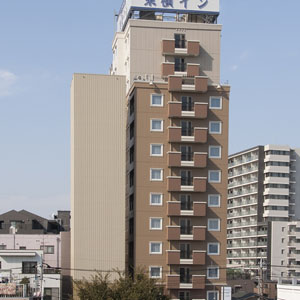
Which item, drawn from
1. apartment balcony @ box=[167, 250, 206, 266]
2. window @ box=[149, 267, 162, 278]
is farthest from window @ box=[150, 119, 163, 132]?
window @ box=[149, 267, 162, 278]

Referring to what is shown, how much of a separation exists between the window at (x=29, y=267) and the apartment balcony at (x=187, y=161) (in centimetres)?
2194

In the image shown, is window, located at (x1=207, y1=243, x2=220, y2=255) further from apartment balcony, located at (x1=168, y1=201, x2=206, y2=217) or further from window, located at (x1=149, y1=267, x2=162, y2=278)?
window, located at (x1=149, y1=267, x2=162, y2=278)

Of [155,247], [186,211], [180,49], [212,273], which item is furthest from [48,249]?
[180,49]

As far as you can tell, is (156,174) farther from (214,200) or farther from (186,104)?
(186,104)

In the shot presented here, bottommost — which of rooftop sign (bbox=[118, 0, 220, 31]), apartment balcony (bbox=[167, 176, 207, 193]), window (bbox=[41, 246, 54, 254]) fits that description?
window (bbox=[41, 246, 54, 254])

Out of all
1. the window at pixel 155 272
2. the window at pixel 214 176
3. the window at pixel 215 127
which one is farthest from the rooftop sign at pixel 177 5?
the window at pixel 155 272

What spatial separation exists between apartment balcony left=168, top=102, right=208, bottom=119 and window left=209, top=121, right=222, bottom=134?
1.81m

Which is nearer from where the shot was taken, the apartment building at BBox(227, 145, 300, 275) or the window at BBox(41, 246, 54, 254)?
the window at BBox(41, 246, 54, 254)

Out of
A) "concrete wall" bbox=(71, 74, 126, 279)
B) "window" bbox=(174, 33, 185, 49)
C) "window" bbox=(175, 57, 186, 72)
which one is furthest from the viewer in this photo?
"window" bbox=(175, 57, 186, 72)

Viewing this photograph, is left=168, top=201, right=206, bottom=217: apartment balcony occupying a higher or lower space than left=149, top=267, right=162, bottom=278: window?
higher

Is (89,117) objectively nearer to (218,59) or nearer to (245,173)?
(218,59)

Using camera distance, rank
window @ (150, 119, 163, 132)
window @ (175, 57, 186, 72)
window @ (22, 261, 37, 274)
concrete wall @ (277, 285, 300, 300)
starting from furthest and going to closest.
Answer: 1. window @ (22, 261, 37, 274)
2. window @ (175, 57, 186, 72)
3. window @ (150, 119, 163, 132)
4. concrete wall @ (277, 285, 300, 300)

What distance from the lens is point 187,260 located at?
83812mm

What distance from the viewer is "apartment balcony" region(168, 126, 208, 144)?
84438 millimetres
